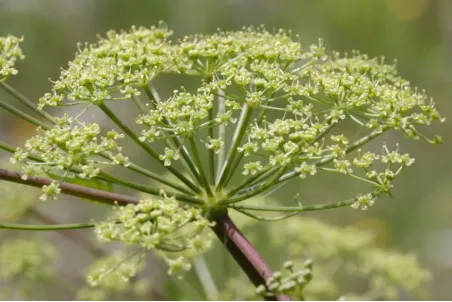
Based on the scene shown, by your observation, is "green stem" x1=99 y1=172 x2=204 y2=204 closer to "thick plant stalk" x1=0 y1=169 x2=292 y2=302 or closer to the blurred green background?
"thick plant stalk" x1=0 y1=169 x2=292 y2=302

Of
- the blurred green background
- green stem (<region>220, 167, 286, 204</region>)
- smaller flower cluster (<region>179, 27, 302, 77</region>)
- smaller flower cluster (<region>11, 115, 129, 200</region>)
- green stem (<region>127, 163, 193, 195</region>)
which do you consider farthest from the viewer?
the blurred green background

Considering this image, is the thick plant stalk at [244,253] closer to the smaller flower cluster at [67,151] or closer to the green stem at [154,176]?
the green stem at [154,176]

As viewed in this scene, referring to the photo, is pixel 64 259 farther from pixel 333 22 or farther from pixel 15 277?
pixel 333 22

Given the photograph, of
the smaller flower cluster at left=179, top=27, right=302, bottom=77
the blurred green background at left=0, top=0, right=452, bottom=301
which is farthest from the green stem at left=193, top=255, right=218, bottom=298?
the blurred green background at left=0, top=0, right=452, bottom=301

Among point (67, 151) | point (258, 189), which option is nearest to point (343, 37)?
point (258, 189)

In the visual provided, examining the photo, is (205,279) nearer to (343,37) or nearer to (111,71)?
(111,71)

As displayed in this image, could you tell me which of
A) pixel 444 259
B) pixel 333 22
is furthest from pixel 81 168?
pixel 333 22
